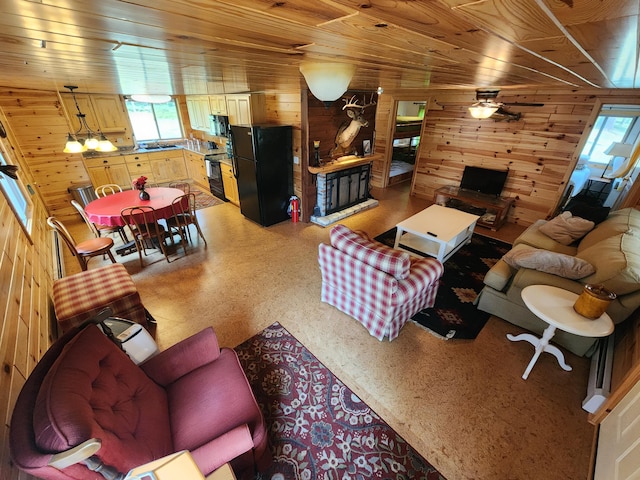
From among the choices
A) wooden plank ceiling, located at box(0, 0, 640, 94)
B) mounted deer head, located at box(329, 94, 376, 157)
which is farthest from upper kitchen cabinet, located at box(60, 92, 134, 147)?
wooden plank ceiling, located at box(0, 0, 640, 94)

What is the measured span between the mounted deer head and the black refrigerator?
0.90 m

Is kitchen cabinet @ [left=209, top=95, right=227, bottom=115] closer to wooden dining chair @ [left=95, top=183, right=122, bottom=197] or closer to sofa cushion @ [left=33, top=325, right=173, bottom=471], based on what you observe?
wooden dining chair @ [left=95, top=183, right=122, bottom=197]

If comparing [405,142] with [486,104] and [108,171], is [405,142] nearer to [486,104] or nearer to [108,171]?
[486,104]

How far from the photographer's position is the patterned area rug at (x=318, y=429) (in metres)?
1.58

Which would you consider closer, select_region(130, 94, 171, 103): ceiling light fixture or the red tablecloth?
the red tablecloth

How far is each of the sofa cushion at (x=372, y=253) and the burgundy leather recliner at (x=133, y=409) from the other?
1232 mm

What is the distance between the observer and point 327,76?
Answer: 5.62 feet

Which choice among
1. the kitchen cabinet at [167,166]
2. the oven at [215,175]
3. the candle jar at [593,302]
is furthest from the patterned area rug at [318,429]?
the kitchen cabinet at [167,166]

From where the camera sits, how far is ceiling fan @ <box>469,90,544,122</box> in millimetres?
3918

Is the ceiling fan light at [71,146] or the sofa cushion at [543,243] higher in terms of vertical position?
the ceiling fan light at [71,146]

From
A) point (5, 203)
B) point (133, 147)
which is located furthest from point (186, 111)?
point (5, 203)

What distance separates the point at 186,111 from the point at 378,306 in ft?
22.9

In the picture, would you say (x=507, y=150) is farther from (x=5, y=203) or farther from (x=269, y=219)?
(x=5, y=203)

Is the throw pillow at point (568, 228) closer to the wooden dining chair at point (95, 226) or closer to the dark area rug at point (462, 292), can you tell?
the dark area rug at point (462, 292)
